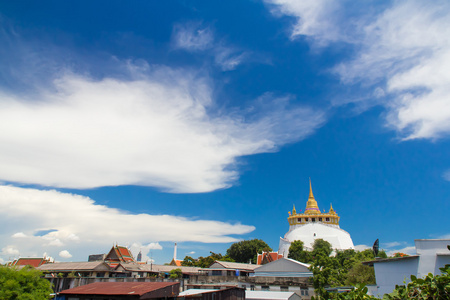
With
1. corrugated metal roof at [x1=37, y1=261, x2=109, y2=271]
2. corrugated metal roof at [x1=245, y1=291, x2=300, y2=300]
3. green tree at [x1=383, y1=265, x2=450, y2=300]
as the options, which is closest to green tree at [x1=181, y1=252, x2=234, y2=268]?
corrugated metal roof at [x1=37, y1=261, x2=109, y2=271]

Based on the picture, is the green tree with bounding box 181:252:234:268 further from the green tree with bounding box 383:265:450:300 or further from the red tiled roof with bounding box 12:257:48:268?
the green tree with bounding box 383:265:450:300

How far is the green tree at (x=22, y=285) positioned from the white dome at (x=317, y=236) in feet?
224

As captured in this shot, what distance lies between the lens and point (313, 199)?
99688mm

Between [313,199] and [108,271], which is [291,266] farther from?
[313,199]

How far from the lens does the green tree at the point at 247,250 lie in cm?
7031

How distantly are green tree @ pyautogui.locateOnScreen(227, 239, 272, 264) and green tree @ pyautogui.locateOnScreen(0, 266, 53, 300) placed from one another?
55326 mm

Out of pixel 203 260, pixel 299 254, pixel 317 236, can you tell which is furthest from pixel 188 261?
pixel 317 236

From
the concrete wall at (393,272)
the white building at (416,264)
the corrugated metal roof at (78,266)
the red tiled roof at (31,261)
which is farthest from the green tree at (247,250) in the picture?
the white building at (416,264)

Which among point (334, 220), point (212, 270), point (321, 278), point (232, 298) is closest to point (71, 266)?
Result: point (212, 270)

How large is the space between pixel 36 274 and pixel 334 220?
86.9m

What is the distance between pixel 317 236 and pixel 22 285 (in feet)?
252

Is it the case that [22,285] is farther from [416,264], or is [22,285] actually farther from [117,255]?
Answer: [117,255]

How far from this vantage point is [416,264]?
1844 cm

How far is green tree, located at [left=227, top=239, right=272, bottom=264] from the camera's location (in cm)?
7031
